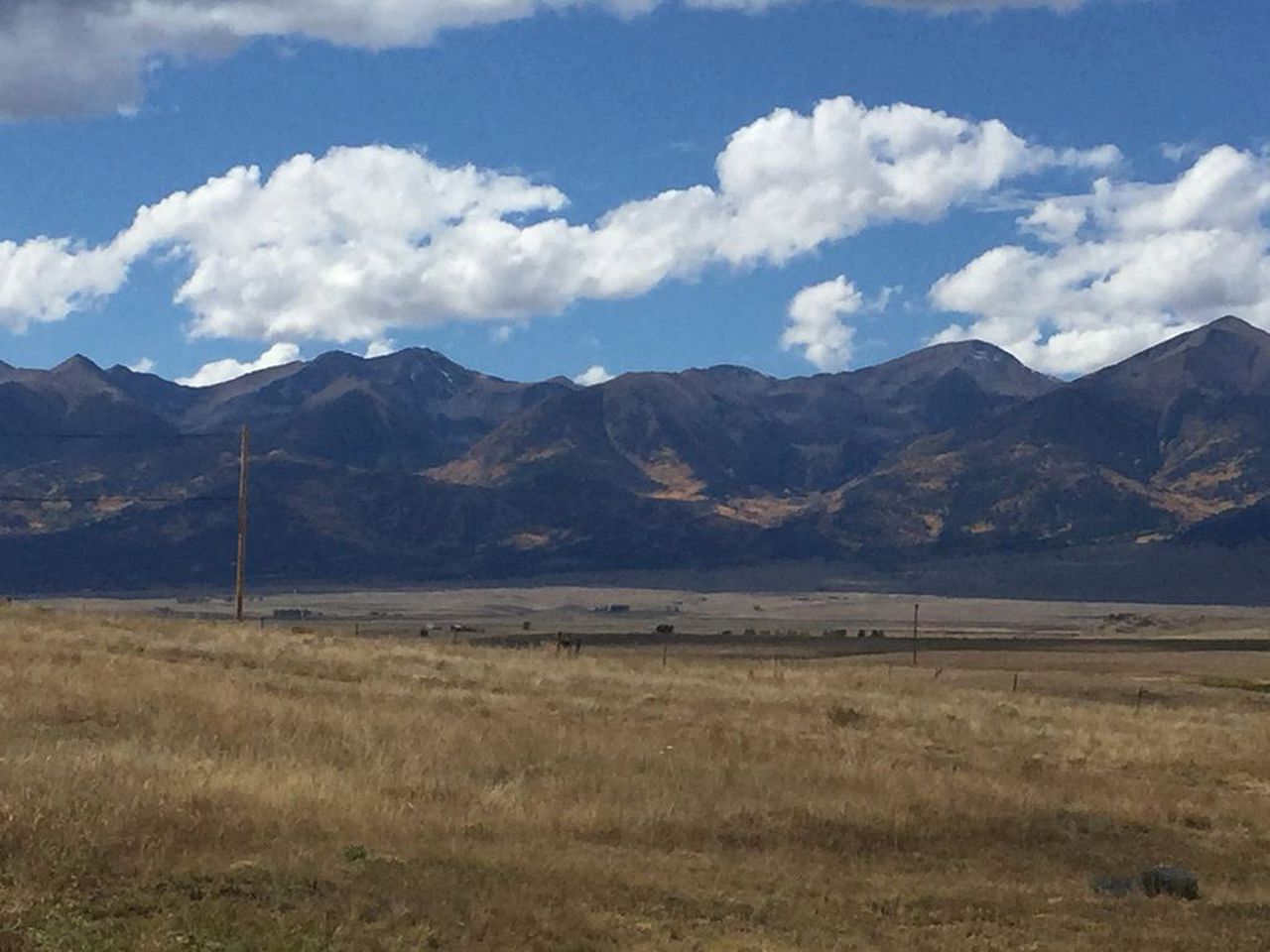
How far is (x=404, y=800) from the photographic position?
16844 millimetres

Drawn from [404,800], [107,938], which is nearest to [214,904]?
[107,938]

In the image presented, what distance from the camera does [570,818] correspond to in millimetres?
16797

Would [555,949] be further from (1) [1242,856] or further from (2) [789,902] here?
(1) [1242,856]

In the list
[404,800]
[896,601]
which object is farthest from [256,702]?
[896,601]

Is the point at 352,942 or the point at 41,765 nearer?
the point at 352,942

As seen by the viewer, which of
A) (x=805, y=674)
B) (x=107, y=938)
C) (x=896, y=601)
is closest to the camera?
(x=107, y=938)

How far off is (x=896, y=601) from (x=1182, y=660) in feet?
313

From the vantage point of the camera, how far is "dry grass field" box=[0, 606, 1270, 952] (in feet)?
37.4

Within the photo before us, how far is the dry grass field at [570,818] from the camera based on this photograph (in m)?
11.4

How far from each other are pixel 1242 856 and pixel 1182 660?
64.1 metres

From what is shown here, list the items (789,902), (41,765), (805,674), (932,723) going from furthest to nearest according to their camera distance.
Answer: (805,674), (932,723), (41,765), (789,902)

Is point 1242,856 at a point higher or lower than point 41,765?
lower

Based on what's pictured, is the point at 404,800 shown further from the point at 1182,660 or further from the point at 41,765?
the point at 1182,660

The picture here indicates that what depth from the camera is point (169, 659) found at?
3625 centimetres
